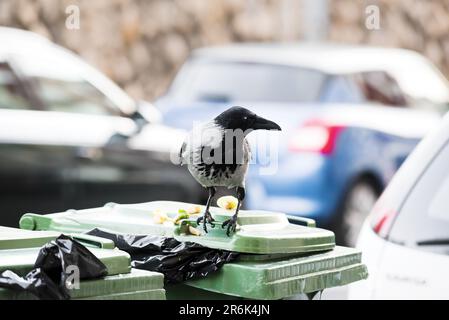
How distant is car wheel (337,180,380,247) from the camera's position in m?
8.14

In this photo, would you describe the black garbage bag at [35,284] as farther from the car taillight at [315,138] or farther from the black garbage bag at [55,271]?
the car taillight at [315,138]

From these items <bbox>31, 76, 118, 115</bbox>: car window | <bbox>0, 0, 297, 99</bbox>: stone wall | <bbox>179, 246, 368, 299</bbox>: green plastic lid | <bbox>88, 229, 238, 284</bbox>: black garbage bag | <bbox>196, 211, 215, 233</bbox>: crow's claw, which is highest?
<bbox>0, 0, 297, 99</bbox>: stone wall

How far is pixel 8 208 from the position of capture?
6980 mm

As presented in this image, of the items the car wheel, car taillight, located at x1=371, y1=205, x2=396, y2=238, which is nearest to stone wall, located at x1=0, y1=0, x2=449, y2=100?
the car wheel

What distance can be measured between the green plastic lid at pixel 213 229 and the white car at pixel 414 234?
1.30ft

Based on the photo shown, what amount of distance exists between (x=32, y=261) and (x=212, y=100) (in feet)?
19.6

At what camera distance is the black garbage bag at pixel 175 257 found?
322 cm

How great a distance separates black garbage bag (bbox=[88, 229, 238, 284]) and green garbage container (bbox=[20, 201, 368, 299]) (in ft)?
0.10

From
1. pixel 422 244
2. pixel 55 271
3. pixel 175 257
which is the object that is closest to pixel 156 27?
pixel 422 244

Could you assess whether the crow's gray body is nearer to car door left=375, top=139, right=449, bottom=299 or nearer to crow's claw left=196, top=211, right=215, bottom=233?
crow's claw left=196, top=211, right=215, bottom=233

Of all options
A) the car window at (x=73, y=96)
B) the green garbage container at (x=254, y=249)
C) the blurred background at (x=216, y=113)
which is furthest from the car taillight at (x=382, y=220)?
the car window at (x=73, y=96)

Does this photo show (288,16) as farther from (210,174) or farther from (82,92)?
(210,174)

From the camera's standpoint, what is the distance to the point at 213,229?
3314 mm
